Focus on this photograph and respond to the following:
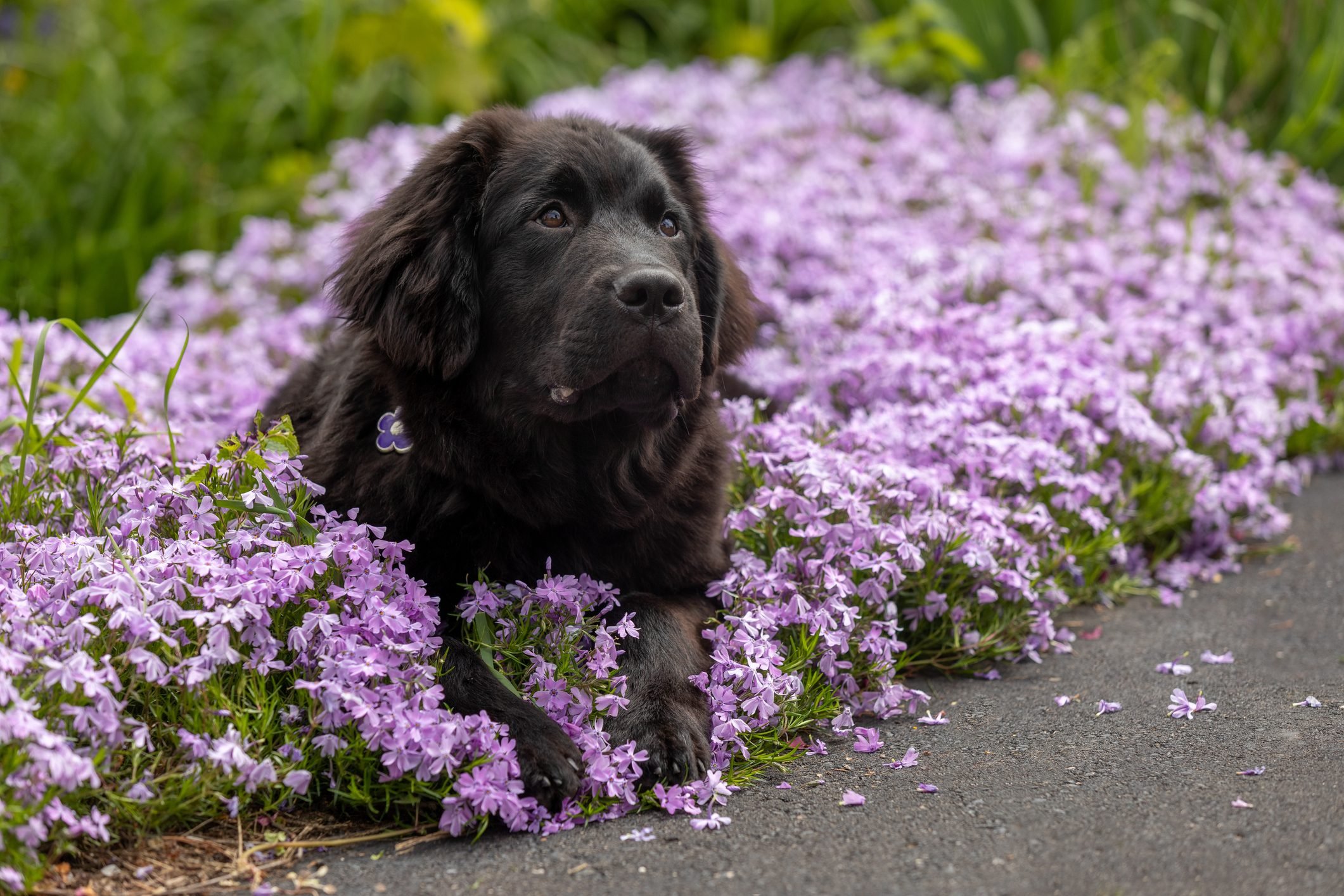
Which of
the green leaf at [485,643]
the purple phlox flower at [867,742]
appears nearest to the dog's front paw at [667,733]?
the green leaf at [485,643]

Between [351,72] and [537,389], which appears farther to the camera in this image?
[351,72]

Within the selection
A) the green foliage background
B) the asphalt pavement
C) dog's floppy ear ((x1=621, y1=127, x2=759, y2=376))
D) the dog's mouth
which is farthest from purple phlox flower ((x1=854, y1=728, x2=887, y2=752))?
the green foliage background

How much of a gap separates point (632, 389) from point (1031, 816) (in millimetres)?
1296

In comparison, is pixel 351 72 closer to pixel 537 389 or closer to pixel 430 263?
pixel 430 263

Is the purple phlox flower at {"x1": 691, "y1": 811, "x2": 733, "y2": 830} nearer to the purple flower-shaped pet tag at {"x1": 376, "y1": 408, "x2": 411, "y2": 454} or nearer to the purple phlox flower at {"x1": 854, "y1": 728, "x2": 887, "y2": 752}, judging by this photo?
the purple phlox flower at {"x1": 854, "y1": 728, "x2": 887, "y2": 752}

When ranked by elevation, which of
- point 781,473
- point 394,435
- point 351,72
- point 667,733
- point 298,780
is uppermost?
point 351,72

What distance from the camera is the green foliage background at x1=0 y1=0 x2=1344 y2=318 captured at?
22.3ft

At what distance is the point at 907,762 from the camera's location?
116 inches

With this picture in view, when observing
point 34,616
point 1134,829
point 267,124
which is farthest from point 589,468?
point 267,124

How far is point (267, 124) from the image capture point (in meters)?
7.60

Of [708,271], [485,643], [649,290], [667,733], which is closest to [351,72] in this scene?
[708,271]

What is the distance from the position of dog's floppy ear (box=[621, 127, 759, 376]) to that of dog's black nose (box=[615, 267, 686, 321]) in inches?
22.0

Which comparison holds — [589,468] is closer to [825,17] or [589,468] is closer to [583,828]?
[583,828]

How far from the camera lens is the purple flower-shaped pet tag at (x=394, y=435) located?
321 cm
